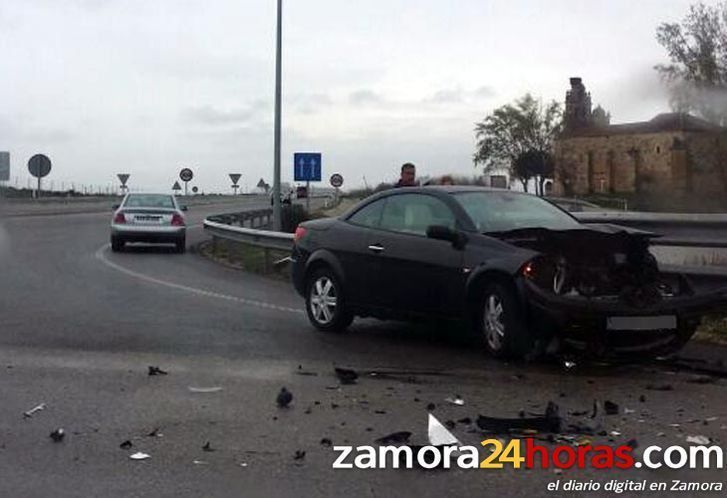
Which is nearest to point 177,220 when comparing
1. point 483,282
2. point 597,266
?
point 483,282

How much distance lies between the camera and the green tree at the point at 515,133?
310 feet

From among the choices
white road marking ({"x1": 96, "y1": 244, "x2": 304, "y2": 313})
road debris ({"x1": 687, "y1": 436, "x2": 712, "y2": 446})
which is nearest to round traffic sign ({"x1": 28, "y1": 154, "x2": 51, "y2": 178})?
white road marking ({"x1": 96, "y1": 244, "x2": 304, "y2": 313})

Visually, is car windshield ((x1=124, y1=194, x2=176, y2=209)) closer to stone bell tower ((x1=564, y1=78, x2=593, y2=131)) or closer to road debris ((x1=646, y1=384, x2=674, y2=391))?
road debris ((x1=646, y1=384, x2=674, y2=391))

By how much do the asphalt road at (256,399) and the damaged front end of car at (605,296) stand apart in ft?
1.00

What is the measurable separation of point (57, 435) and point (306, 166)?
19546 millimetres

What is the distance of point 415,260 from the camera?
8516mm

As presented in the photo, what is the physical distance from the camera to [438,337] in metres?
9.34

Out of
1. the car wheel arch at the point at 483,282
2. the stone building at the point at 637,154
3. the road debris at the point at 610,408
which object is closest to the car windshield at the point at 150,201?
the stone building at the point at 637,154

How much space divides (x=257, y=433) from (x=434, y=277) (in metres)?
3.04

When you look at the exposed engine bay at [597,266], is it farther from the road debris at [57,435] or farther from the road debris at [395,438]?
the road debris at [57,435]

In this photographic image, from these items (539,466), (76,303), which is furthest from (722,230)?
(76,303)

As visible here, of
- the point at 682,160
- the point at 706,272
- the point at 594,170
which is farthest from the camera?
the point at 594,170

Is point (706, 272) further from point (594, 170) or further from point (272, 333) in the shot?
point (594, 170)

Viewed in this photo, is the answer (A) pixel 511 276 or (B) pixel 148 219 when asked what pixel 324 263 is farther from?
(B) pixel 148 219
